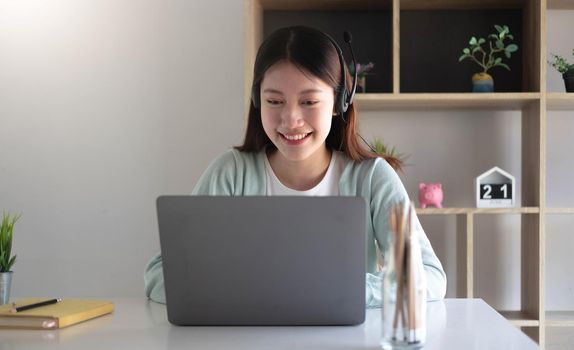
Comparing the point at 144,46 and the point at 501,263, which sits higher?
the point at 144,46

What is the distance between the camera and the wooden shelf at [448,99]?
281 centimetres

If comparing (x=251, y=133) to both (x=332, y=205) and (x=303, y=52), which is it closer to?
(x=303, y=52)

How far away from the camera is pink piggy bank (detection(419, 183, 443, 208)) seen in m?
2.94

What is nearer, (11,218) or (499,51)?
(499,51)

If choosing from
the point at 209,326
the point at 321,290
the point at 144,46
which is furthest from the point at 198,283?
the point at 144,46

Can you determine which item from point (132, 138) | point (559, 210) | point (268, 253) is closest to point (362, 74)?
point (559, 210)

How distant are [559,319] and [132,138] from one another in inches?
73.3

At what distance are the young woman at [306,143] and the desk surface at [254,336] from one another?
1.07 ft

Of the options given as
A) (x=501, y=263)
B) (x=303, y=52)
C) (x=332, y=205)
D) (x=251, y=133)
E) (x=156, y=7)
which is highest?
(x=156, y=7)

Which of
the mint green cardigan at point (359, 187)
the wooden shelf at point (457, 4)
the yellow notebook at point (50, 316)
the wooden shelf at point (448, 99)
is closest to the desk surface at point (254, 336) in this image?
the yellow notebook at point (50, 316)

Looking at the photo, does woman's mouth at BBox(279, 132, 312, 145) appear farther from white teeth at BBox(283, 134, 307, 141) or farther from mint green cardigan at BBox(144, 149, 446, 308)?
mint green cardigan at BBox(144, 149, 446, 308)

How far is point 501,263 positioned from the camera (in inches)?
125

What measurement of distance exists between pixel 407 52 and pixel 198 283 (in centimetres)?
215

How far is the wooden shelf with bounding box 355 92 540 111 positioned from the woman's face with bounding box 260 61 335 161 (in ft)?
3.21
